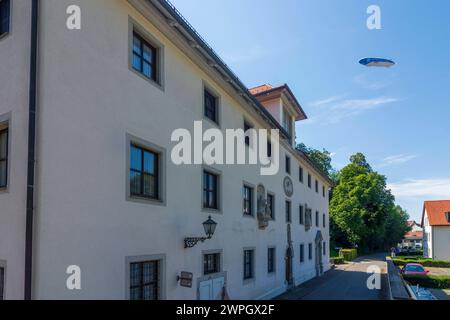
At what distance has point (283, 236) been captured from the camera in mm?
22047

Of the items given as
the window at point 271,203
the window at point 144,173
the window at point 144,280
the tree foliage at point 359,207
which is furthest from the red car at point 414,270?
the window at point 144,173

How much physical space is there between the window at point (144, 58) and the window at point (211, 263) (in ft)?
19.6

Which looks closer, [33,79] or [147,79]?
[33,79]

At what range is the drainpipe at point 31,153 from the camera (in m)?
6.88

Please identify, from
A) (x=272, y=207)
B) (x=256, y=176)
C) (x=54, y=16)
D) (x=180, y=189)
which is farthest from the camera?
(x=272, y=207)

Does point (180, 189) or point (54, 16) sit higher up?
point (54, 16)

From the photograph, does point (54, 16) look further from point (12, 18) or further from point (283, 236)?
point (283, 236)

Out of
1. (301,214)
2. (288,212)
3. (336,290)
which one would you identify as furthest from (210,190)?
(301,214)

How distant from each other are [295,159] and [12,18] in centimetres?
2032

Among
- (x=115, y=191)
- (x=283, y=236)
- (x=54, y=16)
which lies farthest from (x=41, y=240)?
(x=283, y=236)

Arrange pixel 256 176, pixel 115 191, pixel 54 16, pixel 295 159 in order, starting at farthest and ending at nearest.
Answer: pixel 295 159, pixel 256 176, pixel 115 191, pixel 54 16

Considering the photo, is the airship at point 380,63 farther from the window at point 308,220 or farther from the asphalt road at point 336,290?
the window at point 308,220

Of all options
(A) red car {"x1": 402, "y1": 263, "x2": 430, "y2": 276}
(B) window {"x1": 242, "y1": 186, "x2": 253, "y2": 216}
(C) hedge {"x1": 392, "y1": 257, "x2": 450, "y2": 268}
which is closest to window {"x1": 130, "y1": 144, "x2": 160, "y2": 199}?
(B) window {"x1": 242, "y1": 186, "x2": 253, "y2": 216}

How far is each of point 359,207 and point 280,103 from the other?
→ 38591 mm
